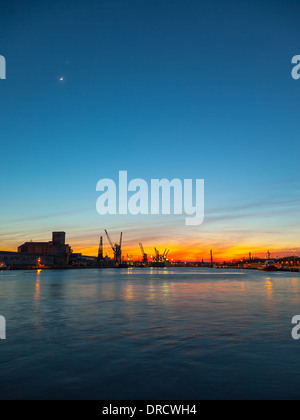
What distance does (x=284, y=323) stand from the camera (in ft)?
86.3

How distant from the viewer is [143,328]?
24188 millimetres

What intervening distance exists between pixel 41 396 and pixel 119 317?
19327mm

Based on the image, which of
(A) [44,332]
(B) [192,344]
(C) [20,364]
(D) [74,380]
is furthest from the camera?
(A) [44,332]

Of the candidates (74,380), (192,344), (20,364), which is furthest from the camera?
(192,344)

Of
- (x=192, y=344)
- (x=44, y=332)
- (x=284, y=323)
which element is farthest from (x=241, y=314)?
(x=44, y=332)

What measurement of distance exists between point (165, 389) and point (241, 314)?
2189 centimetres

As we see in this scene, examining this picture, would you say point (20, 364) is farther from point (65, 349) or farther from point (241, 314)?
point (241, 314)

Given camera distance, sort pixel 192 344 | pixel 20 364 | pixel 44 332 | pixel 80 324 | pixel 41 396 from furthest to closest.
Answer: pixel 80 324 < pixel 44 332 < pixel 192 344 < pixel 20 364 < pixel 41 396
